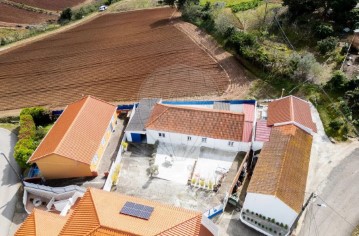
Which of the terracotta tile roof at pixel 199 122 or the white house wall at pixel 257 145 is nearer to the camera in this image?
the white house wall at pixel 257 145

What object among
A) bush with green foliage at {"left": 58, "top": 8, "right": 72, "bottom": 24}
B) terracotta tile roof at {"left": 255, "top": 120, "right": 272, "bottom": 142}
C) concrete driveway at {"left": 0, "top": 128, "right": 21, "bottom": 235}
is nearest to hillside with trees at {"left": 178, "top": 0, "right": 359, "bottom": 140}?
terracotta tile roof at {"left": 255, "top": 120, "right": 272, "bottom": 142}

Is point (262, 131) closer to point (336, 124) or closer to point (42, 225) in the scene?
point (336, 124)

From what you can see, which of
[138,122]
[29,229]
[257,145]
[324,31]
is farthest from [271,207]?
[324,31]

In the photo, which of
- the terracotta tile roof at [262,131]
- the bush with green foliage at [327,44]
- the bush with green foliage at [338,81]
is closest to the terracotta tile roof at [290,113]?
the terracotta tile roof at [262,131]

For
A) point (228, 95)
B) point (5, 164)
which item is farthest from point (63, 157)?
point (228, 95)

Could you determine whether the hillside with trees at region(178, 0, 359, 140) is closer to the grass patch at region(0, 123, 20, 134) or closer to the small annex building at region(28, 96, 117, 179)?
the small annex building at region(28, 96, 117, 179)

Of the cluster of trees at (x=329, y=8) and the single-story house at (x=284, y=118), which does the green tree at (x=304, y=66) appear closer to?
the single-story house at (x=284, y=118)

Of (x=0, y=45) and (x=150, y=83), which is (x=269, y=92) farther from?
(x=0, y=45)
